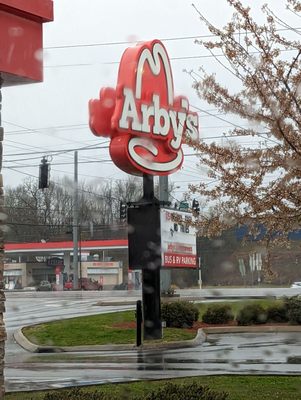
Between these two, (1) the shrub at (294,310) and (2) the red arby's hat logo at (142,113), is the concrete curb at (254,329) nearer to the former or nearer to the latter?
(1) the shrub at (294,310)

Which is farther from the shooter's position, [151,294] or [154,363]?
[151,294]

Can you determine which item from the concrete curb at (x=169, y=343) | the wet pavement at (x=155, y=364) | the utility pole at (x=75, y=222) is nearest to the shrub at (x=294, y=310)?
the concrete curb at (x=169, y=343)

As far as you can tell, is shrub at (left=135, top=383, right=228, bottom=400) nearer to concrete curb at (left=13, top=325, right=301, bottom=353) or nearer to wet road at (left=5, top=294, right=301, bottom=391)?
wet road at (left=5, top=294, right=301, bottom=391)

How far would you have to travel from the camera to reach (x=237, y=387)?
9.91m

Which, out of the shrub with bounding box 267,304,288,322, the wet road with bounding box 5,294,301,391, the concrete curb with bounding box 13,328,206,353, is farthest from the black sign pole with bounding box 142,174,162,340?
the shrub with bounding box 267,304,288,322

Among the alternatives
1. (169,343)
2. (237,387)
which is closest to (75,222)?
(169,343)

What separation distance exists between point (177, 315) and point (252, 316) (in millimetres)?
2981

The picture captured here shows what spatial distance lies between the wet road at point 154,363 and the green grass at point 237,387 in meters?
0.88

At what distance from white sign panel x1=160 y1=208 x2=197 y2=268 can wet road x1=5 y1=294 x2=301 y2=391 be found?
2399mm

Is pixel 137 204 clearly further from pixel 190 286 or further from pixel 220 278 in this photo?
pixel 220 278

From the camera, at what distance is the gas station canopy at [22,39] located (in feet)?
22.4

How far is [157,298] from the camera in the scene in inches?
741

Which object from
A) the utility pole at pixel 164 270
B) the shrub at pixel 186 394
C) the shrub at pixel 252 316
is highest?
the utility pole at pixel 164 270

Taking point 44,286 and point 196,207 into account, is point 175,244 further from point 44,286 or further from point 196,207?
point 44,286
